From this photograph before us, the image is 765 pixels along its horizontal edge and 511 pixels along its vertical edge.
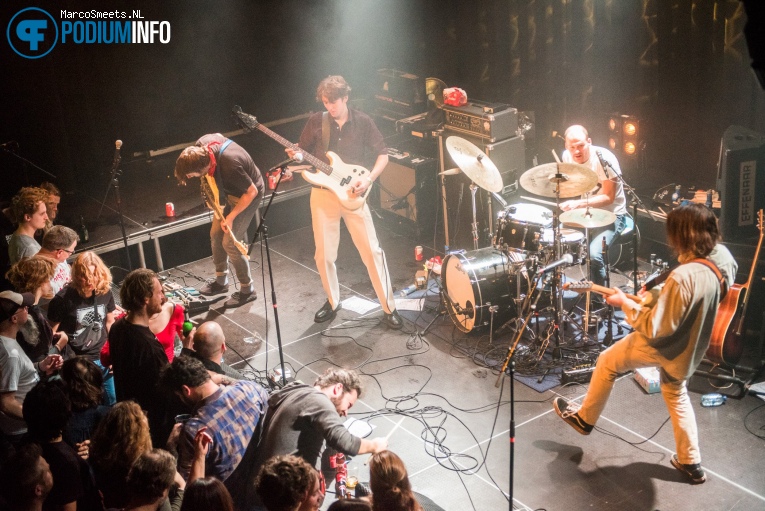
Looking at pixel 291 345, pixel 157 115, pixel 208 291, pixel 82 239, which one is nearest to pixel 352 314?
pixel 291 345

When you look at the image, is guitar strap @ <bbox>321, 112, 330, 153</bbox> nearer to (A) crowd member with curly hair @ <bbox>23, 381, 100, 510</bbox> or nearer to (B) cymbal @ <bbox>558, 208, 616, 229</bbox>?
(B) cymbal @ <bbox>558, 208, 616, 229</bbox>

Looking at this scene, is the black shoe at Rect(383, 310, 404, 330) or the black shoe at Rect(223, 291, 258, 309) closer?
the black shoe at Rect(383, 310, 404, 330)

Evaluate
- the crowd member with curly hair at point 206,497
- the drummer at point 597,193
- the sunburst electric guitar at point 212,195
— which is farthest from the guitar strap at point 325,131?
the crowd member with curly hair at point 206,497

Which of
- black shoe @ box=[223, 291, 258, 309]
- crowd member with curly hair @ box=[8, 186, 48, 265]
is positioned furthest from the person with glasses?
black shoe @ box=[223, 291, 258, 309]

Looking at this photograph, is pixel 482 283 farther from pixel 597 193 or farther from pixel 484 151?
pixel 484 151

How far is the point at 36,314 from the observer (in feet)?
19.2

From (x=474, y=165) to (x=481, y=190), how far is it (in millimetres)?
1642

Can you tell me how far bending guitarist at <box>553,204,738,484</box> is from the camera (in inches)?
201

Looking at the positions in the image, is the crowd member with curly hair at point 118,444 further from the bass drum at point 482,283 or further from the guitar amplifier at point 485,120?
the guitar amplifier at point 485,120

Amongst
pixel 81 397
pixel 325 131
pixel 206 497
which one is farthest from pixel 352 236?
pixel 206 497

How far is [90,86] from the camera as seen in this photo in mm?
10547

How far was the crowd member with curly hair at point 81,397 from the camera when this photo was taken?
4859 mm

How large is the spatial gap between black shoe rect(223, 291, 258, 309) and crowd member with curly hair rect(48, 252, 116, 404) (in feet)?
7.37

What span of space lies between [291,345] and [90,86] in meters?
4.90
